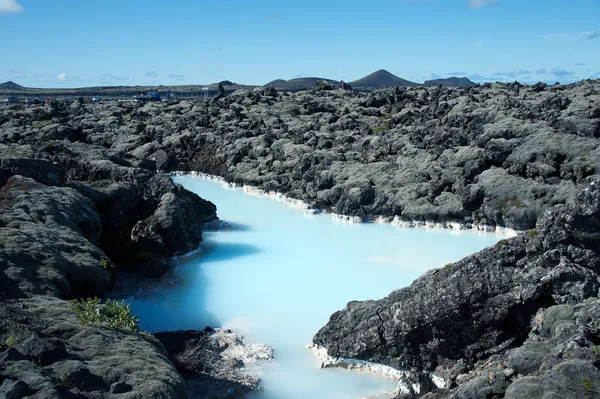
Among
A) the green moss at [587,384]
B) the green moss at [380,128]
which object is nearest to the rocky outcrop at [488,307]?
the green moss at [587,384]

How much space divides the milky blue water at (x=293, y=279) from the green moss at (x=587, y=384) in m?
6.04

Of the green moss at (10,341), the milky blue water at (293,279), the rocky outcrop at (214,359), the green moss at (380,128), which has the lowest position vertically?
the milky blue water at (293,279)

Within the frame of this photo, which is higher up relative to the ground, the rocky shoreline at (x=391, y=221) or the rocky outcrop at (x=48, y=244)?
the rocky outcrop at (x=48, y=244)

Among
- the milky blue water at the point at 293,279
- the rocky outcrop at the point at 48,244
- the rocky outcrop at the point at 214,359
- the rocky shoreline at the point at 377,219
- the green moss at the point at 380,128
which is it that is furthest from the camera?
the green moss at the point at 380,128

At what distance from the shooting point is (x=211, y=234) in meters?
29.7

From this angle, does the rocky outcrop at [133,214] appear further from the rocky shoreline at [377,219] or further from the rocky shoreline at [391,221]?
the rocky shoreline at [391,221]

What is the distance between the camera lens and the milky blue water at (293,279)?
1566 centimetres

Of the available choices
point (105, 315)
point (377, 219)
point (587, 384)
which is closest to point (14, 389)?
point (105, 315)

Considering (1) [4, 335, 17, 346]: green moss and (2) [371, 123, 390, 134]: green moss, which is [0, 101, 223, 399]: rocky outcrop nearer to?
(1) [4, 335, 17, 346]: green moss

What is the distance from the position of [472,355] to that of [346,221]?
60.0ft

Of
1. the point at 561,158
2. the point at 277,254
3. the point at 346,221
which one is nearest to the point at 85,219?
the point at 277,254

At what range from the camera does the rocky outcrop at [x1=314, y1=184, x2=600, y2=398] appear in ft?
42.7

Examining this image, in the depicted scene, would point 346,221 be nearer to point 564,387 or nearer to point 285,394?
point 285,394

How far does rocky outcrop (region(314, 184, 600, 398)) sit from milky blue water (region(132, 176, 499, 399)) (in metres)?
1.12
